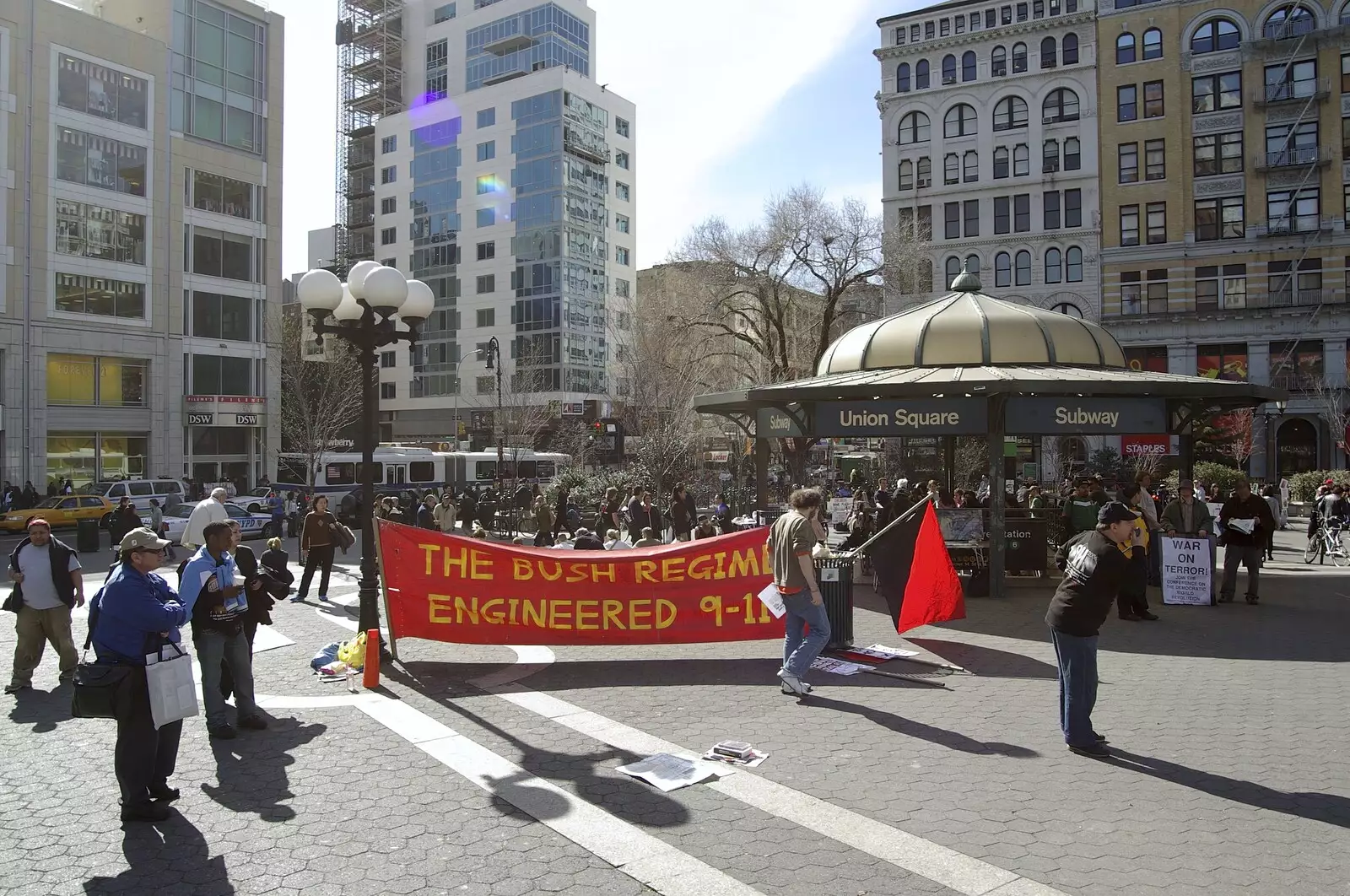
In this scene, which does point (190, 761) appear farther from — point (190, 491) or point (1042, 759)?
point (190, 491)

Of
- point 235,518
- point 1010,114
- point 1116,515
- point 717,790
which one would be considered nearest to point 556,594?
point 717,790

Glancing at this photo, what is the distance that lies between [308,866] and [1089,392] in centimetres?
1197

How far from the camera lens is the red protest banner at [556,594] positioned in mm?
9625

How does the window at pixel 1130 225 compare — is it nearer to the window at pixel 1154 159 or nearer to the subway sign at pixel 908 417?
the window at pixel 1154 159

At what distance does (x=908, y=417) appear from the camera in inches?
548

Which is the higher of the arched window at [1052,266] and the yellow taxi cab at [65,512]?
the arched window at [1052,266]

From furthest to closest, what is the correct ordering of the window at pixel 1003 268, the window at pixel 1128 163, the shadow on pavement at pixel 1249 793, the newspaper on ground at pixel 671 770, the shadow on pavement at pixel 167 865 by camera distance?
1. the window at pixel 1003 268
2. the window at pixel 1128 163
3. the newspaper on ground at pixel 671 770
4. the shadow on pavement at pixel 1249 793
5. the shadow on pavement at pixel 167 865

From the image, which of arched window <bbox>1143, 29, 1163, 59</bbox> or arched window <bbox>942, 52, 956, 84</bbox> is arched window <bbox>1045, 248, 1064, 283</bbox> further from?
arched window <bbox>942, 52, 956, 84</bbox>

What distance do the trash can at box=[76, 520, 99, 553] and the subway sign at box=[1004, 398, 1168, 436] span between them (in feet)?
71.3

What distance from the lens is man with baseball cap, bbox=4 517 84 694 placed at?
8.61 metres

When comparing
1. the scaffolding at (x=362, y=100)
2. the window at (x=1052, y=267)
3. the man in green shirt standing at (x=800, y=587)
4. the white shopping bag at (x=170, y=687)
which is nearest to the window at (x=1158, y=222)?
the window at (x=1052, y=267)

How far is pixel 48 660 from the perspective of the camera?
10.1 metres

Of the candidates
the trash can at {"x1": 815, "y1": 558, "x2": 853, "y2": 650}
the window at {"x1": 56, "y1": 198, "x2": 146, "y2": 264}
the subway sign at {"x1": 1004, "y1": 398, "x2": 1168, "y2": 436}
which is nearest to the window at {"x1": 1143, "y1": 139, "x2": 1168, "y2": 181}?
the subway sign at {"x1": 1004, "y1": 398, "x2": 1168, "y2": 436}

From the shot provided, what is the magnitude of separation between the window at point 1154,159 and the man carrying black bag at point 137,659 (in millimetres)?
55162
